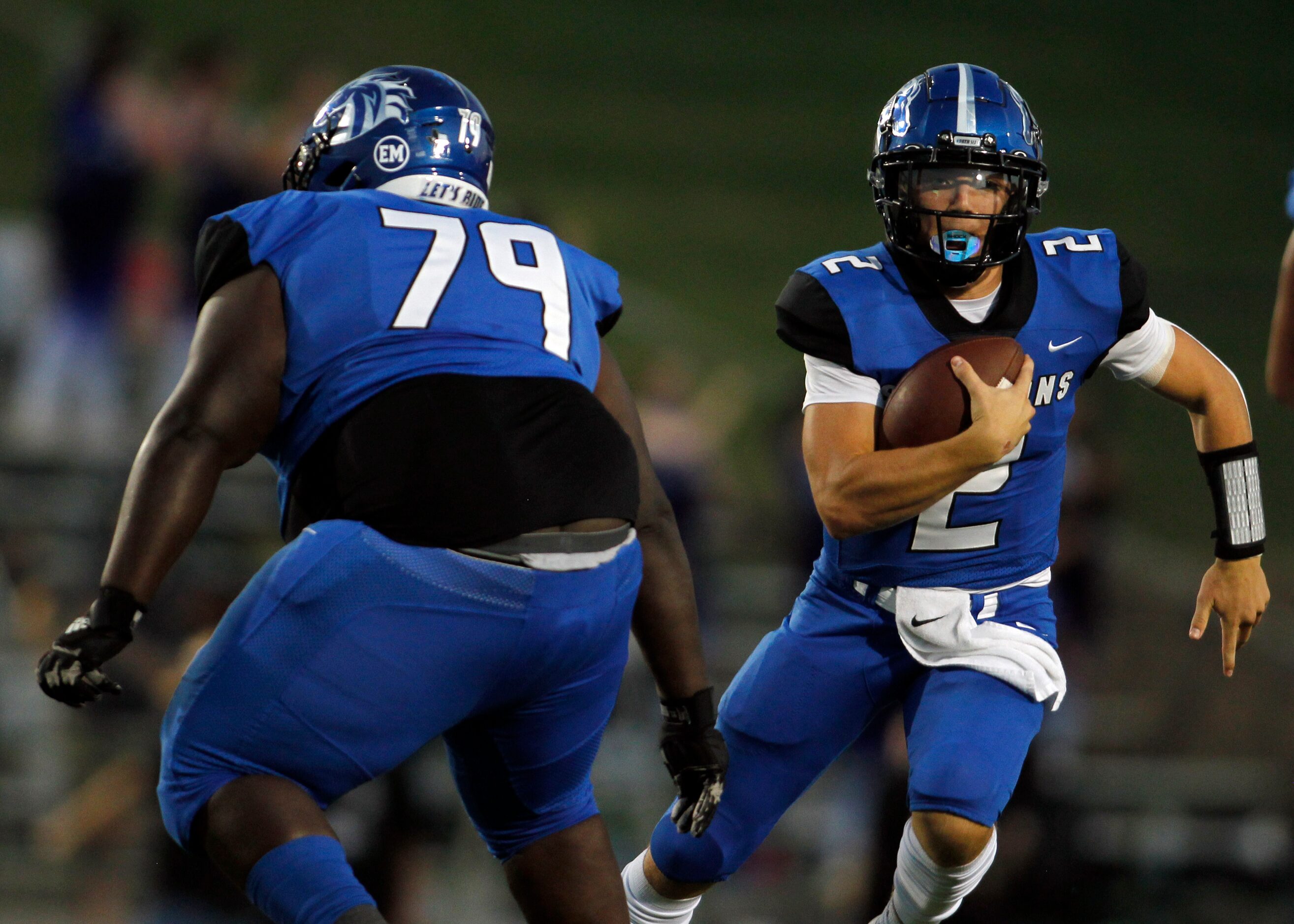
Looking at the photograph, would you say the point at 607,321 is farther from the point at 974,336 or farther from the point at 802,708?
the point at 802,708

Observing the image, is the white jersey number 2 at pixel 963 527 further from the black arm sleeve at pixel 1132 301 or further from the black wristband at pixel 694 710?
the black wristband at pixel 694 710

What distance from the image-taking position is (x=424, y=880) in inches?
224

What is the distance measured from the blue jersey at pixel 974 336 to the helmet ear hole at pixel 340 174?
3.11 ft

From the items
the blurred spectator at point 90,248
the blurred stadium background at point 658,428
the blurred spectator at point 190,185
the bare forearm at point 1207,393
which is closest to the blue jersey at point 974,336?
the bare forearm at point 1207,393

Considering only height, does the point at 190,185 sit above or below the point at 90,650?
below

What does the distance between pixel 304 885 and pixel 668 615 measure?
2.74 ft

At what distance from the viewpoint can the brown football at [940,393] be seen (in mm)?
2869

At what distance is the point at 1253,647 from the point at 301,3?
366 inches

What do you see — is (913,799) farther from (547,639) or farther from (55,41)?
(55,41)

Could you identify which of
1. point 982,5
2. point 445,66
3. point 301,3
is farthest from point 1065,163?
point 301,3

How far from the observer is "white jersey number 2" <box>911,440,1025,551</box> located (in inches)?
120

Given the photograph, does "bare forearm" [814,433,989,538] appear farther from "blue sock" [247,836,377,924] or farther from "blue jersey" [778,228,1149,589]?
"blue sock" [247,836,377,924]

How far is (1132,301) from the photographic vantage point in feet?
10.3

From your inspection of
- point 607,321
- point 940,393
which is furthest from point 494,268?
point 940,393
